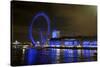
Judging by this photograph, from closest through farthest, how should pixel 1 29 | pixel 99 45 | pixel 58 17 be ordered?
pixel 1 29 < pixel 58 17 < pixel 99 45

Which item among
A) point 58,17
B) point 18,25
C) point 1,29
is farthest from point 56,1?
point 1,29

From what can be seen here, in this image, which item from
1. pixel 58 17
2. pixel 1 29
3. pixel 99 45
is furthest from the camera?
pixel 99 45

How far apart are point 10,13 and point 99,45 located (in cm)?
143

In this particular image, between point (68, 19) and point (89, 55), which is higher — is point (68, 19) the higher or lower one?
the higher one

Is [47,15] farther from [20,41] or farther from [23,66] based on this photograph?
[23,66]

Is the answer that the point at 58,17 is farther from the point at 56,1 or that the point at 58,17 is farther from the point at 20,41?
the point at 20,41

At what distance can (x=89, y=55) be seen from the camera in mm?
3053

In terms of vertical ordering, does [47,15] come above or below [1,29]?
above

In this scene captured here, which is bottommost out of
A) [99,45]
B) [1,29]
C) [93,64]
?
[93,64]

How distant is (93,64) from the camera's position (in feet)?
10.2

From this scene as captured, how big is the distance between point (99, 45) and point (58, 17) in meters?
0.79

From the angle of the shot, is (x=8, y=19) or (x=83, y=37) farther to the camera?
(x=83, y=37)

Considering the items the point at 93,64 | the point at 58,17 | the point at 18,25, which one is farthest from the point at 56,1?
the point at 93,64

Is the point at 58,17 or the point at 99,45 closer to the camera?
the point at 58,17
